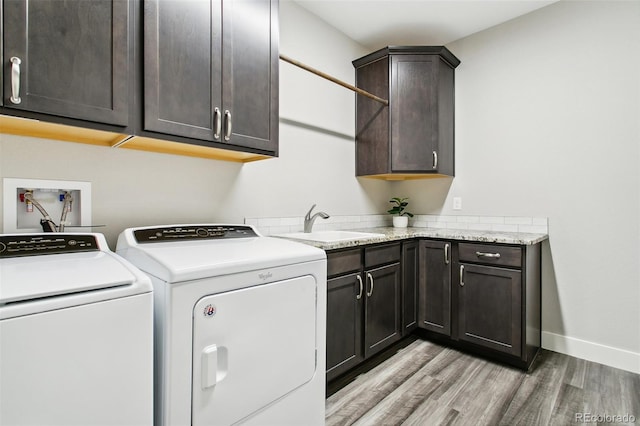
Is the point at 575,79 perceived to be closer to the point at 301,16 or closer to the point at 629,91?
the point at 629,91

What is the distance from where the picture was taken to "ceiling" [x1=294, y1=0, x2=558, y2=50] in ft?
8.14

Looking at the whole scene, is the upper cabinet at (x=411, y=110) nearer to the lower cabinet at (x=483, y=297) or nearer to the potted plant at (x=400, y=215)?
the potted plant at (x=400, y=215)

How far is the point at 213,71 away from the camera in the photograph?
151 cm

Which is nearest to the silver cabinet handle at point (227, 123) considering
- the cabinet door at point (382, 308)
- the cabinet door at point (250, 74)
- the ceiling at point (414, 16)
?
the cabinet door at point (250, 74)

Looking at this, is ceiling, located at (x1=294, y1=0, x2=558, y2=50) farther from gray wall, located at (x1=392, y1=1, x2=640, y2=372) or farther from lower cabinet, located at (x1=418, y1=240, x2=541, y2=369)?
lower cabinet, located at (x1=418, y1=240, x2=541, y2=369)

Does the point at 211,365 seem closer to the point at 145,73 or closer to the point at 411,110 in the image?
the point at 145,73

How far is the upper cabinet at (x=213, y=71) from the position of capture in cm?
134

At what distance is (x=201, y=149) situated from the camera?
171 cm

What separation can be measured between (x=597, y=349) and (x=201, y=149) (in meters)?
2.99

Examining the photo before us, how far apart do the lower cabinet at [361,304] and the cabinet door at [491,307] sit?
1.58ft

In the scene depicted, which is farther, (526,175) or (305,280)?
(526,175)

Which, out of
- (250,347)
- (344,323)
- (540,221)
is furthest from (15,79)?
(540,221)

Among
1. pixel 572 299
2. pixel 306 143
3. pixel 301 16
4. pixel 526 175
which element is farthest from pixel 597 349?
pixel 301 16

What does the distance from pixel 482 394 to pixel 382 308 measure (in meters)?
0.75
